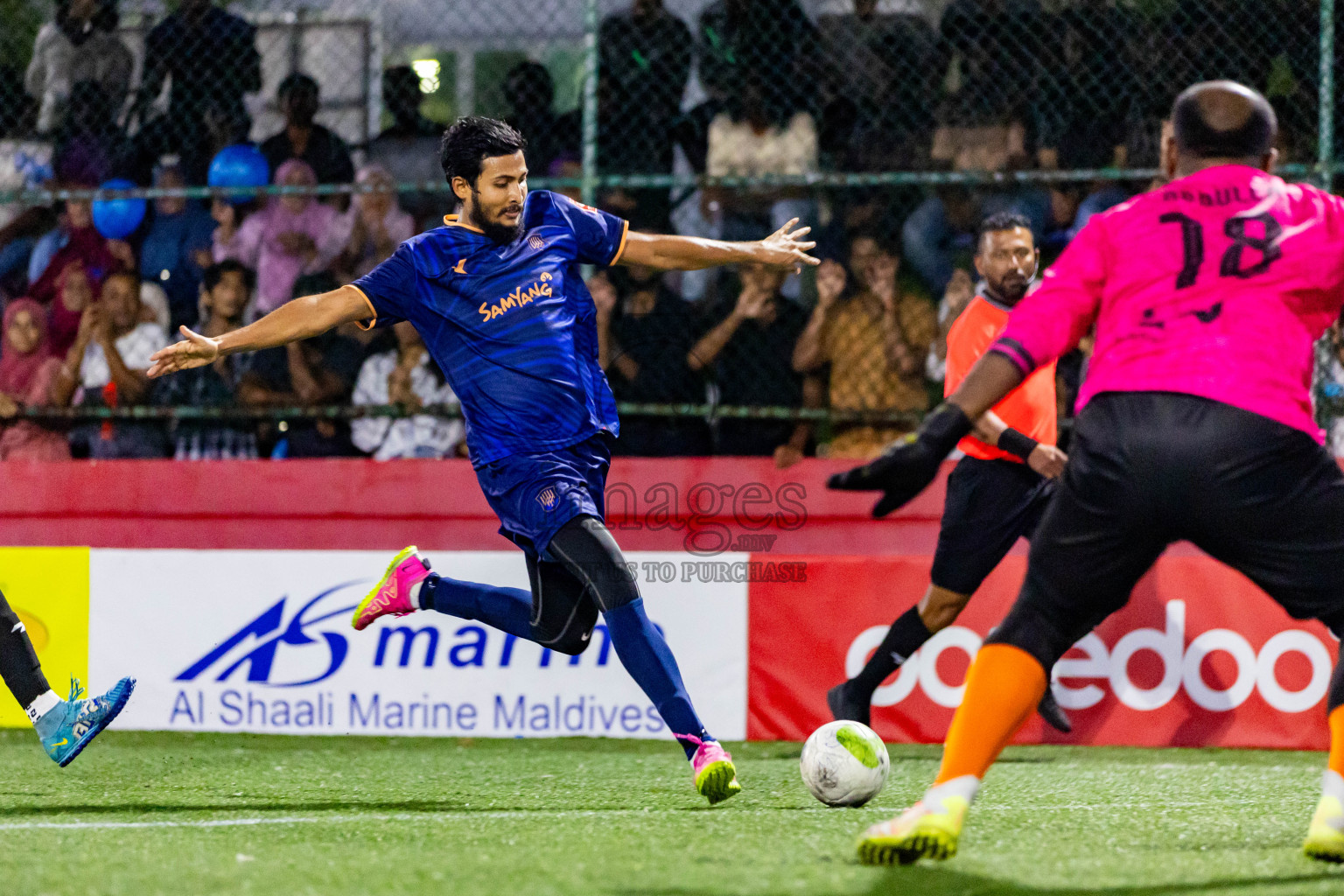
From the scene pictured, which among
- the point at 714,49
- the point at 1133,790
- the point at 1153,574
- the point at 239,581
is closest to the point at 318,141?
the point at 714,49

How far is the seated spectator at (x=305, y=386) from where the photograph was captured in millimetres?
8125

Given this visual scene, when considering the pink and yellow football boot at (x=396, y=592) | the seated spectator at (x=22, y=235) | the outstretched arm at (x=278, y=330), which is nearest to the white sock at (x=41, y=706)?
the pink and yellow football boot at (x=396, y=592)

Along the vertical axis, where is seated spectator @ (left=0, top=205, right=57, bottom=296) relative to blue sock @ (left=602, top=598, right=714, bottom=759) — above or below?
above

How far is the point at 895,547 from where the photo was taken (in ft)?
23.9

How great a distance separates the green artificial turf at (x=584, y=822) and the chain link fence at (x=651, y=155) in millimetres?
2013

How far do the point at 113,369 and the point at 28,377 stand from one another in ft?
1.98

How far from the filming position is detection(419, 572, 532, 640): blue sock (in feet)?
16.7

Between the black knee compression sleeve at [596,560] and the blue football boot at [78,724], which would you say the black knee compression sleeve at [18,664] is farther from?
the black knee compression sleeve at [596,560]

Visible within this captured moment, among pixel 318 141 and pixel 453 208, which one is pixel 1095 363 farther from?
pixel 318 141

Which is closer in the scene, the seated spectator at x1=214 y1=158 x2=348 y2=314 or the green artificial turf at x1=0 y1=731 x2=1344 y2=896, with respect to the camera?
the green artificial turf at x1=0 y1=731 x2=1344 y2=896

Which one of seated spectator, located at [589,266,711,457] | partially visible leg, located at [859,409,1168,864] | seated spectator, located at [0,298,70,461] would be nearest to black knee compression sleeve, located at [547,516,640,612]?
partially visible leg, located at [859,409,1168,864]

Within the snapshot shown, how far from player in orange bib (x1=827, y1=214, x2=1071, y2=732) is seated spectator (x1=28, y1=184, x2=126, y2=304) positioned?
5.07 m

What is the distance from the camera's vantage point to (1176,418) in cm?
328

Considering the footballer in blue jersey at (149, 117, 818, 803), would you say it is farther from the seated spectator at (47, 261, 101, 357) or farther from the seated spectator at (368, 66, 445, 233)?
the seated spectator at (47, 261, 101, 357)
